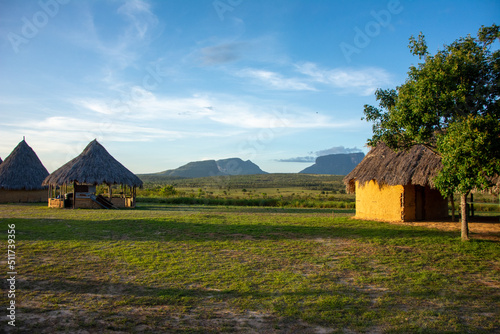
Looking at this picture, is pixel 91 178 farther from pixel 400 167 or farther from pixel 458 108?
pixel 458 108

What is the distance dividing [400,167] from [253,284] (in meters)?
10.7

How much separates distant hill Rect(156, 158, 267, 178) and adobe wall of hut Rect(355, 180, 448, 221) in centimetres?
9085

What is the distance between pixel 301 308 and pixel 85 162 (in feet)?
67.0

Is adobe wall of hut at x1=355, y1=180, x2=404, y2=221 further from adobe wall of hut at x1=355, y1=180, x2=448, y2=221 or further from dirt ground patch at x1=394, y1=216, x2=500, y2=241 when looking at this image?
dirt ground patch at x1=394, y1=216, x2=500, y2=241

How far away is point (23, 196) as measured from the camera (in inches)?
1003

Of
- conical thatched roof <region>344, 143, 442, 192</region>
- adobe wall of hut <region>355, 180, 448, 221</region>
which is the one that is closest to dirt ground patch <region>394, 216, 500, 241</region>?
adobe wall of hut <region>355, 180, 448, 221</region>

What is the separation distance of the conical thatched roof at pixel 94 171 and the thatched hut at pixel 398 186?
535 inches

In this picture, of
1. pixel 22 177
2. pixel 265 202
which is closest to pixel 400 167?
pixel 265 202

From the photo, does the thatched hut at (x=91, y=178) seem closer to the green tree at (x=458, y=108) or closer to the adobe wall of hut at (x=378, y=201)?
the adobe wall of hut at (x=378, y=201)

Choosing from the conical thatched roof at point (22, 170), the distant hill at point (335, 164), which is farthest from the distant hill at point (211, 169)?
the conical thatched roof at point (22, 170)

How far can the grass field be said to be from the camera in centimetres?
423

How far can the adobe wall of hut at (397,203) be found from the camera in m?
14.6

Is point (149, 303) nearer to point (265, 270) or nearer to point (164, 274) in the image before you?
point (164, 274)

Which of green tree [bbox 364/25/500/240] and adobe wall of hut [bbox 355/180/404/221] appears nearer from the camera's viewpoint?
green tree [bbox 364/25/500/240]
